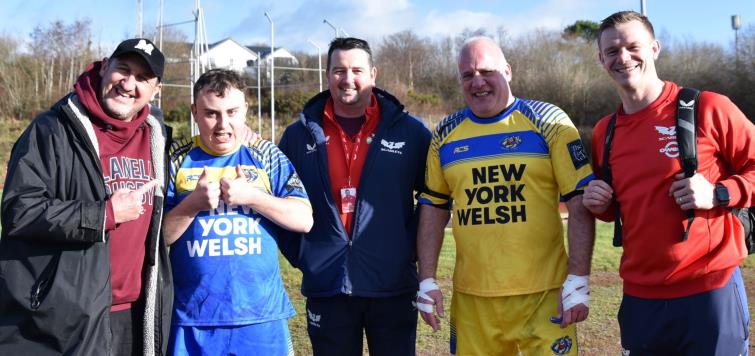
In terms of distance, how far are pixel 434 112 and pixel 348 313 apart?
40.4m

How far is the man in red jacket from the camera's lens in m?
3.46

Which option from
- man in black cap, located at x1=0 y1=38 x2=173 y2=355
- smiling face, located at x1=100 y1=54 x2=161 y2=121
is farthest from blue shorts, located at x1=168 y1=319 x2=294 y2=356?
smiling face, located at x1=100 y1=54 x2=161 y2=121

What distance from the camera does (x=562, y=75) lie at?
130 ft

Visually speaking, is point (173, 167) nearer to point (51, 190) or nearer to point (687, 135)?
point (51, 190)

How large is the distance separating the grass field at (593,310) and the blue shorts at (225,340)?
2549 millimetres

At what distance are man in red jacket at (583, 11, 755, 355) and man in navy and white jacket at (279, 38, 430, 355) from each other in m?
1.25

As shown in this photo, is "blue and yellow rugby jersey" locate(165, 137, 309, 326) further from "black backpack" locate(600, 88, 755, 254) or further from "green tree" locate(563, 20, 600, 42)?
"green tree" locate(563, 20, 600, 42)

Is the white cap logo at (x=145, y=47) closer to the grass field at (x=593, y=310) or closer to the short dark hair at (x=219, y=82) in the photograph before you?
the short dark hair at (x=219, y=82)

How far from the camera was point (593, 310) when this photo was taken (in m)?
→ 7.66

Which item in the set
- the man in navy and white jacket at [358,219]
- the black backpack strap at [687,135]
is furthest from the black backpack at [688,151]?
the man in navy and white jacket at [358,219]

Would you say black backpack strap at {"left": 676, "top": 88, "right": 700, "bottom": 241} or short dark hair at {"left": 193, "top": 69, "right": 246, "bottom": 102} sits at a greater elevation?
short dark hair at {"left": 193, "top": 69, "right": 246, "bottom": 102}

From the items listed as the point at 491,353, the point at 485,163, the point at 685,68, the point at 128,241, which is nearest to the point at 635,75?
the point at 485,163

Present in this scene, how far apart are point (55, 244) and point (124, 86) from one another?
2.98ft

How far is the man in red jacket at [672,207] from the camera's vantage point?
11.3 feet
